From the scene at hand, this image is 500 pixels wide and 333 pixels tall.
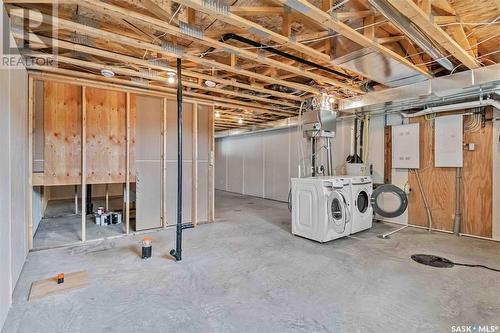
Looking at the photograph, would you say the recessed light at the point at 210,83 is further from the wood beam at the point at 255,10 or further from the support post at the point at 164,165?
the wood beam at the point at 255,10

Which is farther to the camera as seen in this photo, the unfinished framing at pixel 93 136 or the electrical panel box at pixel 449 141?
the electrical panel box at pixel 449 141

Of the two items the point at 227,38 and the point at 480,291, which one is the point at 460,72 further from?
the point at 227,38

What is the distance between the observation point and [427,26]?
2201 millimetres

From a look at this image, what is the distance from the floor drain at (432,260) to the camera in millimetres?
3034

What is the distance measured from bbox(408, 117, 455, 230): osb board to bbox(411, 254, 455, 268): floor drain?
160 centimetres

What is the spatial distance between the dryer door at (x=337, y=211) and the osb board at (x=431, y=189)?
1.87m

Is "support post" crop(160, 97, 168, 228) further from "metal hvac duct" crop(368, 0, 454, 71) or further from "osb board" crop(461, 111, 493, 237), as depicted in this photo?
"osb board" crop(461, 111, 493, 237)

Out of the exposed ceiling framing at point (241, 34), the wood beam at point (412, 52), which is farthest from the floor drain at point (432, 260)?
the wood beam at point (412, 52)

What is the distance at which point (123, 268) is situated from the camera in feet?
9.50

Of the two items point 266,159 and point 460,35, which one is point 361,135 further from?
point 266,159

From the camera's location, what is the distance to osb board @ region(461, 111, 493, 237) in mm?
4023

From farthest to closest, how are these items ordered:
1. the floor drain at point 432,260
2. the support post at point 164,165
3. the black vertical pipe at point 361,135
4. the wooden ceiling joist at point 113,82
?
the black vertical pipe at point 361,135 → the support post at point 164,165 → the wooden ceiling joist at point 113,82 → the floor drain at point 432,260

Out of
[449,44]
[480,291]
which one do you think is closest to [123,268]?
[480,291]

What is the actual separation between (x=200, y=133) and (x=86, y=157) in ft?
6.62
